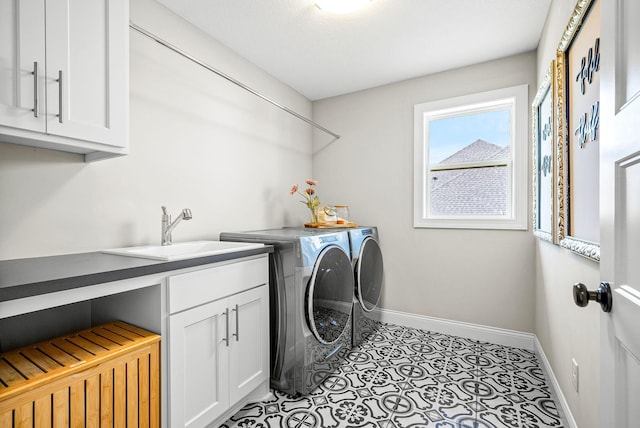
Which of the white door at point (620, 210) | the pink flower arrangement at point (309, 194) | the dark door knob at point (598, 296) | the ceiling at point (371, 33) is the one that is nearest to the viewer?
the white door at point (620, 210)

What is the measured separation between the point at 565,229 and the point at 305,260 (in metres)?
1.33

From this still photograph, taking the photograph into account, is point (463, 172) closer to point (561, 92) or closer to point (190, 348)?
point (561, 92)

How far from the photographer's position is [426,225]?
2902 mm

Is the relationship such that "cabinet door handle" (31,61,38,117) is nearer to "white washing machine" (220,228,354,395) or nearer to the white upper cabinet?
the white upper cabinet

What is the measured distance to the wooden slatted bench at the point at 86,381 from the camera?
3.14 feet

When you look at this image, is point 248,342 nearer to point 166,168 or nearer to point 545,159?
point 166,168

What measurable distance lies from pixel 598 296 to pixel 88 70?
189 centimetres

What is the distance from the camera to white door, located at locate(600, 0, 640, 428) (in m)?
0.66

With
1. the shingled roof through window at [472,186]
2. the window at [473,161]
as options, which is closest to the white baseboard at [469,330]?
the window at [473,161]

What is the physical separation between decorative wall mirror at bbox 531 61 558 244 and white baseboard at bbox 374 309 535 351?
910 millimetres

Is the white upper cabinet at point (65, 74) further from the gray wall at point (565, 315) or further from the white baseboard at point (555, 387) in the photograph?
the white baseboard at point (555, 387)

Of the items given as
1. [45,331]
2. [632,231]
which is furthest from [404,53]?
[45,331]

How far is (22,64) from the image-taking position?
1.11 meters

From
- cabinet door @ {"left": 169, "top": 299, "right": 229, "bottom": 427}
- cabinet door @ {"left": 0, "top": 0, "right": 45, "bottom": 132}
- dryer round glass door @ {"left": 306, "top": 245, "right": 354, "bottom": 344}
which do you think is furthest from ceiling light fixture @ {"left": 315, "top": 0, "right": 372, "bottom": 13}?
cabinet door @ {"left": 169, "top": 299, "right": 229, "bottom": 427}
